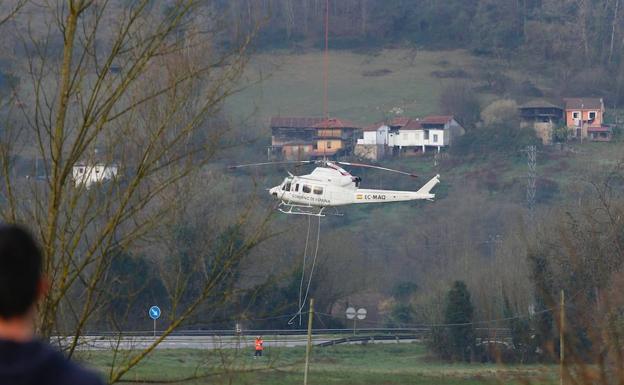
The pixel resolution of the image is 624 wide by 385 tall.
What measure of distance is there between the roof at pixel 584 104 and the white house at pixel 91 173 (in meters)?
85.1

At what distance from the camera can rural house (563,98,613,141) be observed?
85.8 m

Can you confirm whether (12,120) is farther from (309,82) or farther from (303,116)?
(309,82)

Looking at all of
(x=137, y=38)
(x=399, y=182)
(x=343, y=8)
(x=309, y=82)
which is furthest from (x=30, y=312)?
(x=343, y=8)

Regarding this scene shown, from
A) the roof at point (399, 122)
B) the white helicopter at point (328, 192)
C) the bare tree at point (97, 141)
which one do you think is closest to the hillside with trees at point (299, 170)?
the bare tree at point (97, 141)

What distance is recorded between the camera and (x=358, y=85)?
308 ft

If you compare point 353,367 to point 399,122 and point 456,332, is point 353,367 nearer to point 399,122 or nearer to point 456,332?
point 456,332

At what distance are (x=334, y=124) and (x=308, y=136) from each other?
7.09 metres

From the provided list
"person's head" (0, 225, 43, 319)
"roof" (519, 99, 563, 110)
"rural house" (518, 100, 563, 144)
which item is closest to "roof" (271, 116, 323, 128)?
"rural house" (518, 100, 563, 144)

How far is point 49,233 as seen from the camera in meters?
6.55

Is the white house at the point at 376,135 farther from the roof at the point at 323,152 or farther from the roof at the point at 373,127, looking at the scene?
the roof at the point at 323,152

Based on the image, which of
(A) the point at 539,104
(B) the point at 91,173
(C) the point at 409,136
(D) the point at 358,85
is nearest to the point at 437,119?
(C) the point at 409,136

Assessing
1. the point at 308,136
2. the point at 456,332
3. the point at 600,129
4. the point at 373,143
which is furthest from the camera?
the point at 600,129

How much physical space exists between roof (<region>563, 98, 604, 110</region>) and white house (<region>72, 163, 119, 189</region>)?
279 ft

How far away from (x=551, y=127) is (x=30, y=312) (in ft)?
287
